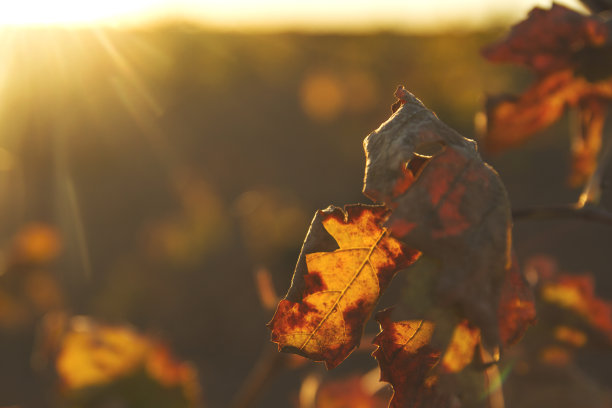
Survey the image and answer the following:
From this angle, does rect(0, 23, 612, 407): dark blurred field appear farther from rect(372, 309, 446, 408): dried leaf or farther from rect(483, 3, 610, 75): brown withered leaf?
rect(372, 309, 446, 408): dried leaf

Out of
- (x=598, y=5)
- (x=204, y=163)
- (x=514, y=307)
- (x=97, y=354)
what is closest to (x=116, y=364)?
(x=97, y=354)

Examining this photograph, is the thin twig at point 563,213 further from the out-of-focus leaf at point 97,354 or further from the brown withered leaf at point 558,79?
the out-of-focus leaf at point 97,354

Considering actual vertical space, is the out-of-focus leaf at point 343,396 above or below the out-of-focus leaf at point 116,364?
below

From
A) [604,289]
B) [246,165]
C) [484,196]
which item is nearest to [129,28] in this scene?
[246,165]

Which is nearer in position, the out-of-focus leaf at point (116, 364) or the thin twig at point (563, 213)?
the thin twig at point (563, 213)

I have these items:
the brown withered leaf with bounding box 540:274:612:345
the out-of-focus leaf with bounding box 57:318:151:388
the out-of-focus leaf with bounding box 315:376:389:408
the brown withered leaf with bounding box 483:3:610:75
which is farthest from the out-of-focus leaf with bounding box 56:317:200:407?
the brown withered leaf with bounding box 483:3:610:75

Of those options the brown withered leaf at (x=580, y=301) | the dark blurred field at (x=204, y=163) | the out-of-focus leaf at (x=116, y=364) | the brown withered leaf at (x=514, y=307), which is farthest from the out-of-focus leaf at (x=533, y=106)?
the dark blurred field at (x=204, y=163)

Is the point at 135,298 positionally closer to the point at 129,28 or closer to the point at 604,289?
the point at 604,289

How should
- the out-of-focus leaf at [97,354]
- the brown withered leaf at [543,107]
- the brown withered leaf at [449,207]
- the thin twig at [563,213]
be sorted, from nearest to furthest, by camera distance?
the brown withered leaf at [449,207] → the thin twig at [563,213] → the brown withered leaf at [543,107] → the out-of-focus leaf at [97,354]
